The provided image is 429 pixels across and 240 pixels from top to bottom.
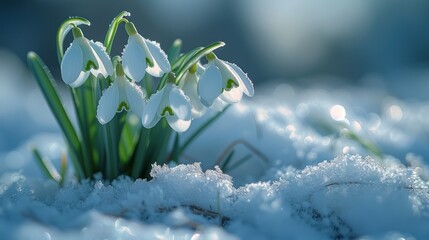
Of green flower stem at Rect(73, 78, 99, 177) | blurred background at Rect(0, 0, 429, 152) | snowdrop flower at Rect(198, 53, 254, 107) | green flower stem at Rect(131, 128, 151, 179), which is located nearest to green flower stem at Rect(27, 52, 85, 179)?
green flower stem at Rect(73, 78, 99, 177)

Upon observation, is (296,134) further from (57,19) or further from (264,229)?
(57,19)

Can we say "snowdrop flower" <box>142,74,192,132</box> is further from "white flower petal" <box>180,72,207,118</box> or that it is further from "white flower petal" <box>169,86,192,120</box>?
"white flower petal" <box>180,72,207,118</box>

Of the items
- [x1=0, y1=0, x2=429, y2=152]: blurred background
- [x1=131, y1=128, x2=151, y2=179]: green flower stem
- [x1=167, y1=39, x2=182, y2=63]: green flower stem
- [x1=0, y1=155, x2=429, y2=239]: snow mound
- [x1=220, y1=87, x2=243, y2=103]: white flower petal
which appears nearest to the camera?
[x1=0, y1=155, x2=429, y2=239]: snow mound

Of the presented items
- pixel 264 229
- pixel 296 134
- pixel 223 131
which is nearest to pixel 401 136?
pixel 296 134

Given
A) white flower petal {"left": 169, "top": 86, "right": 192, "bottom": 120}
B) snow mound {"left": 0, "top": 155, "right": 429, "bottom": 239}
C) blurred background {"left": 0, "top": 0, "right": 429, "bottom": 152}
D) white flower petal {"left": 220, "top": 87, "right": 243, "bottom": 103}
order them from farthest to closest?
blurred background {"left": 0, "top": 0, "right": 429, "bottom": 152}, white flower petal {"left": 220, "top": 87, "right": 243, "bottom": 103}, white flower petal {"left": 169, "top": 86, "right": 192, "bottom": 120}, snow mound {"left": 0, "top": 155, "right": 429, "bottom": 239}

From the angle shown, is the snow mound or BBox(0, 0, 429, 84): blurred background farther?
BBox(0, 0, 429, 84): blurred background

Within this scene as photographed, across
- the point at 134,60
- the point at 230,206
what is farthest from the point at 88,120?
the point at 230,206
